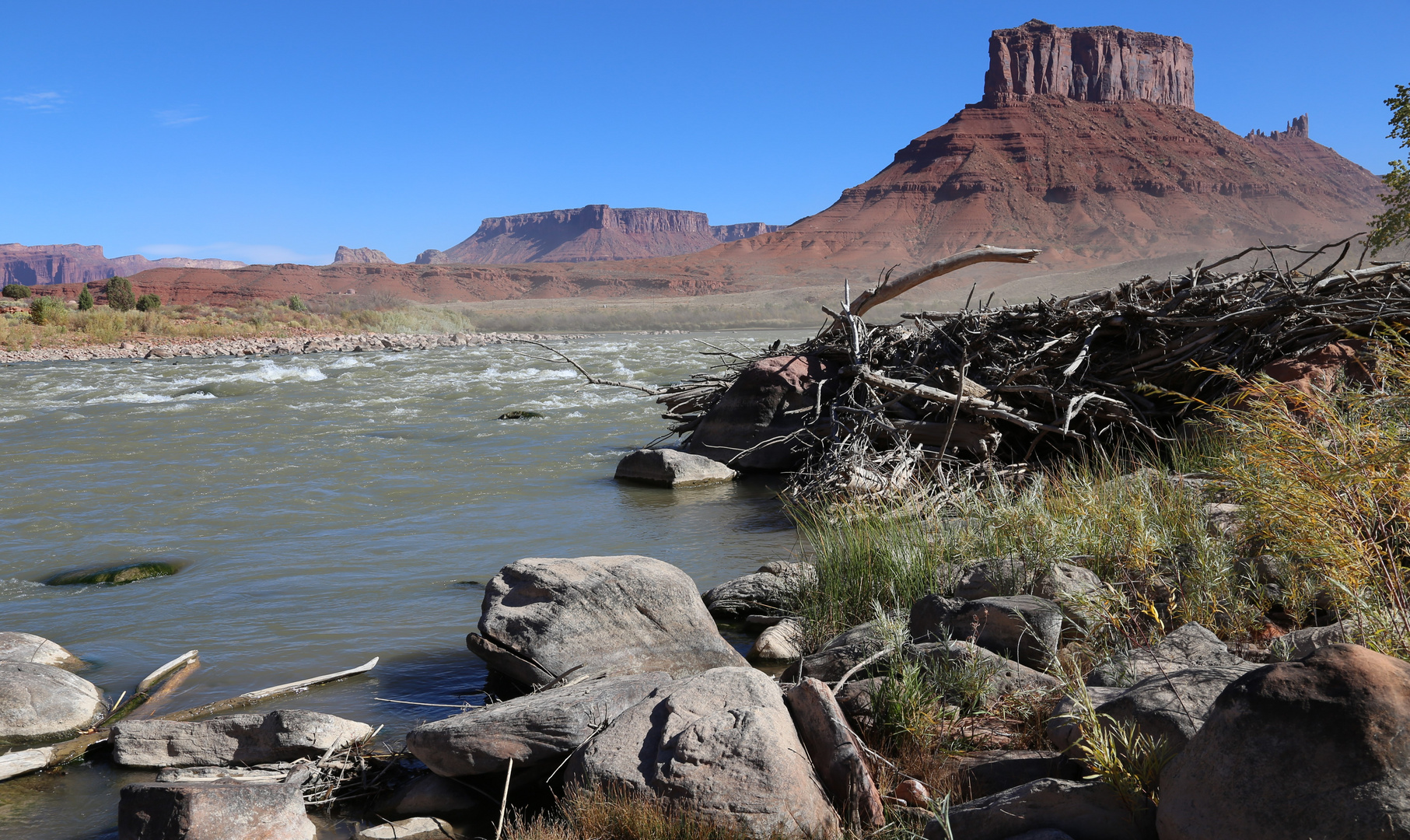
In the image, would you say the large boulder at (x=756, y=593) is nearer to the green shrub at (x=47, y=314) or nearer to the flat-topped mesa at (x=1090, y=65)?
the green shrub at (x=47, y=314)

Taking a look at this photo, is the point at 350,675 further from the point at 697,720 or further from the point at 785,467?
the point at 785,467

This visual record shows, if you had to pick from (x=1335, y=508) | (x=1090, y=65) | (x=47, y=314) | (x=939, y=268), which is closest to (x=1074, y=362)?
(x=939, y=268)

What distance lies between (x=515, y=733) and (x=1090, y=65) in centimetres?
16622

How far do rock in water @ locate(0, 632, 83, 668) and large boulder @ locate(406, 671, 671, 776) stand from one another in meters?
2.57

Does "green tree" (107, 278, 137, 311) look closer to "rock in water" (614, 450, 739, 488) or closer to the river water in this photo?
the river water

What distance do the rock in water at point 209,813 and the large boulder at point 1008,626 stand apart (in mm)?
2341

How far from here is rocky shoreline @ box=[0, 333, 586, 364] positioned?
31.4 meters

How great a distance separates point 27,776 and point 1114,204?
470 feet

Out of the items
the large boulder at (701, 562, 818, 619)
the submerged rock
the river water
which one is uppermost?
the large boulder at (701, 562, 818, 619)

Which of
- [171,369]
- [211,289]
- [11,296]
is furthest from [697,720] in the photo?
[211,289]

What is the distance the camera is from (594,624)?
4328mm

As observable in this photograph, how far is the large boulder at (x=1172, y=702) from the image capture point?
2449 mm

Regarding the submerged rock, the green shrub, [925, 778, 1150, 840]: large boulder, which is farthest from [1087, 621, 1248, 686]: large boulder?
the green shrub

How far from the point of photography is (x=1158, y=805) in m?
2.18
